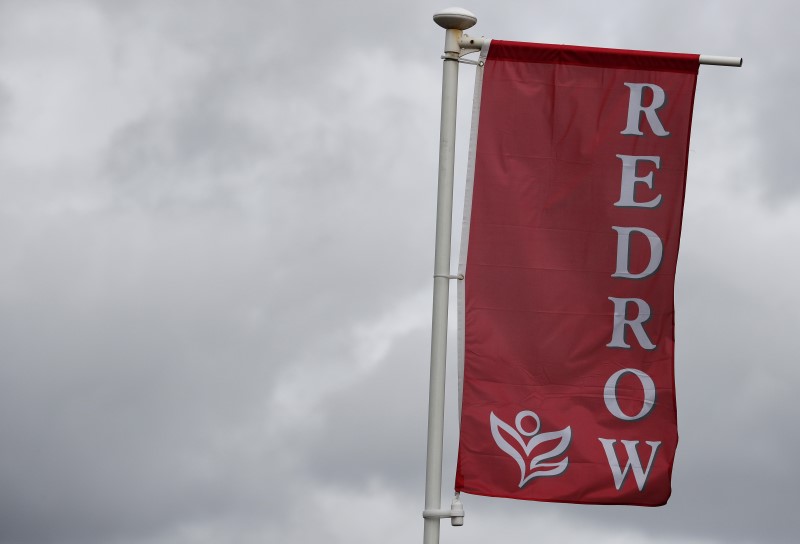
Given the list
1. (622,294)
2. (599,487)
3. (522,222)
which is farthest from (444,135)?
(599,487)

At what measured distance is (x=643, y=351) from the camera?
1853 cm

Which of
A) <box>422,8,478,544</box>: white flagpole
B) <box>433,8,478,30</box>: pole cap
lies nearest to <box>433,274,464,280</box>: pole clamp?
<box>422,8,478,544</box>: white flagpole

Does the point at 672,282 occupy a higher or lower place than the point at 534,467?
higher

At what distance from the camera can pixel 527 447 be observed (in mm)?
18141

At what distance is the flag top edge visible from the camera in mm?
18859

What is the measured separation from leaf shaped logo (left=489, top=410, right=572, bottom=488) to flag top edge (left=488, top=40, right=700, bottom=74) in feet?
12.6

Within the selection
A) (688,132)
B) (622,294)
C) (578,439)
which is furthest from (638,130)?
(578,439)

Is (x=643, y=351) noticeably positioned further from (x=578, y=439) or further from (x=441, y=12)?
(x=441, y=12)

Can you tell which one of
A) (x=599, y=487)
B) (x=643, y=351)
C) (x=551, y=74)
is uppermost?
(x=551, y=74)

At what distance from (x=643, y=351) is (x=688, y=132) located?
2425mm

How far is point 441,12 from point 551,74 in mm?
1366

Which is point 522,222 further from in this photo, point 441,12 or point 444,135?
point 441,12

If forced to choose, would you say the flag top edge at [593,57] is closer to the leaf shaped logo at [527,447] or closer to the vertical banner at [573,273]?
the vertical banner at [573,273]

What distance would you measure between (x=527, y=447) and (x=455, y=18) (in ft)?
15.4
